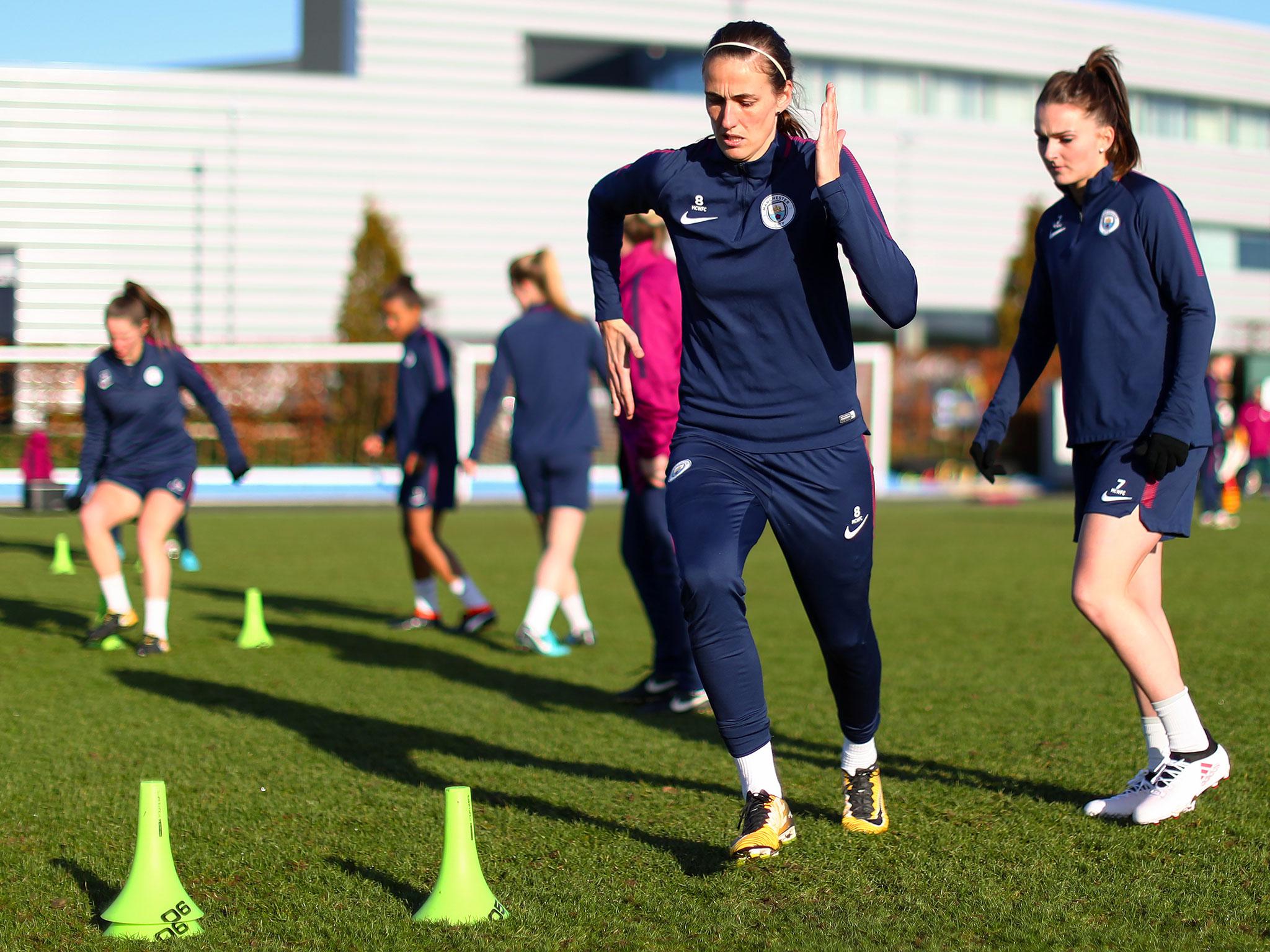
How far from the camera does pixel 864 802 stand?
148 inches

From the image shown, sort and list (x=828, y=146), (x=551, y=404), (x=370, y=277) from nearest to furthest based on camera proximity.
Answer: (x=828, y=146), (x=551, y=404), (x=370, y=277)

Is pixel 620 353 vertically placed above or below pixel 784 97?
below

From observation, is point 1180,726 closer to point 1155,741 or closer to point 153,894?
point 1155,741

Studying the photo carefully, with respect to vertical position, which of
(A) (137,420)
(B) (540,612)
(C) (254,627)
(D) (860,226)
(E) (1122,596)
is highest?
(D) (860,226)

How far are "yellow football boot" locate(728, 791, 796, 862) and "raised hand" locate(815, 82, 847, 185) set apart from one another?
1.54 m

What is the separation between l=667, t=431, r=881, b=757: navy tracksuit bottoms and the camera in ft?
11.1

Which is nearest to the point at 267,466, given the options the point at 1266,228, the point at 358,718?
the point at 358,718

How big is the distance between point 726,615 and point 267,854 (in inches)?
55.4

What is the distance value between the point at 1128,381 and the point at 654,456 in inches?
92.2

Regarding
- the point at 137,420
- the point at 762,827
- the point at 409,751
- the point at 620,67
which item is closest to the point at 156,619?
the point at 137,420

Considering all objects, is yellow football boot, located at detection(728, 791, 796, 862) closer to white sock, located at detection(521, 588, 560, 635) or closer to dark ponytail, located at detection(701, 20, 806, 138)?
dark ponytail, located at detection(701, 20, 806, 138)

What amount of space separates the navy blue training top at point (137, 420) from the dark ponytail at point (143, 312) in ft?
0.30

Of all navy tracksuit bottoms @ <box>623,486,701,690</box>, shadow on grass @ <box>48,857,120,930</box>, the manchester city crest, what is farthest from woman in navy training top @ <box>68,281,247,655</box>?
the manchester city crest

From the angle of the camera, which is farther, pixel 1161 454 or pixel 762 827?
pixel 1161 454
